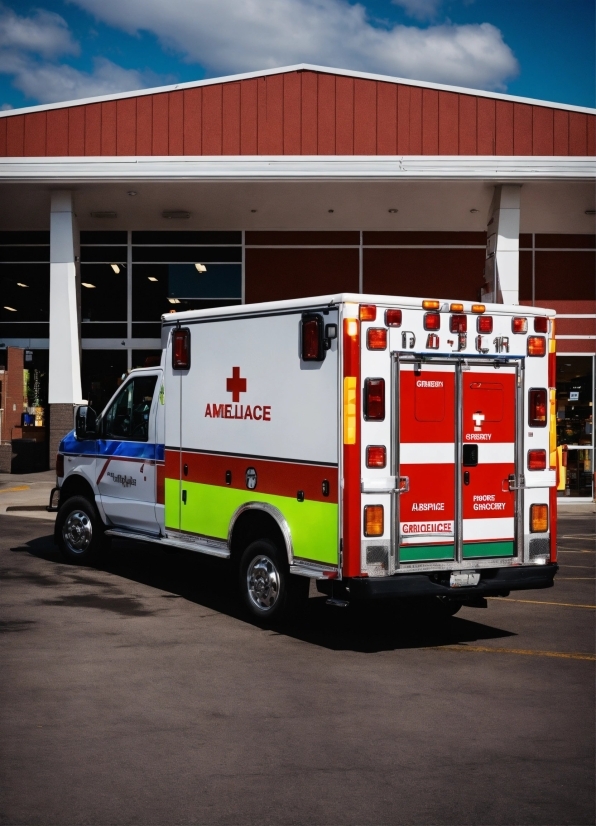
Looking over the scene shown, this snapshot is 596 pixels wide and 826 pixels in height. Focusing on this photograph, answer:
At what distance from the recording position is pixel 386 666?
7.56 meters

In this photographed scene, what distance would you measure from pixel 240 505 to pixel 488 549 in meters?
2.15

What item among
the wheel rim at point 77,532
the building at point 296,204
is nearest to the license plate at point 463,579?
the wheel rim at point 77,532

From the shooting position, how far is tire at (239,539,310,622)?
855 cm

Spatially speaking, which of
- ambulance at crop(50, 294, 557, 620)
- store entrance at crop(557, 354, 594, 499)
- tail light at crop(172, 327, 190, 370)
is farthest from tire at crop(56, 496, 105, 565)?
store entrance at crop(557, 354, 594, 499)

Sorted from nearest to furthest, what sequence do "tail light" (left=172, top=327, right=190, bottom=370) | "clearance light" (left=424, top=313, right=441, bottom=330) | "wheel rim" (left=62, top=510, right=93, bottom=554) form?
1. "clearance light" (left=424, top=313, right=441, bottom=330)
2. "tail light" (left=172, top=327, right=190, bottom=370)
3. "wheel rim" (left=62, top=510, right=93, bottom=554)

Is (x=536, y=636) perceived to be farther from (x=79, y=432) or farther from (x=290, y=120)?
(x=290, y=120)

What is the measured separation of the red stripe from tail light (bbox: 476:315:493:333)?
1.20m

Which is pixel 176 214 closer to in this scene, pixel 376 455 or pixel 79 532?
pixel 79 532

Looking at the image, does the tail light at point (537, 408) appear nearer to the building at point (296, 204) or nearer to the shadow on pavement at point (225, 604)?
the shadow on pavement at point (225, 604)

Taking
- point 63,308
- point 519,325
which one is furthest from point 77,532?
point 63,308

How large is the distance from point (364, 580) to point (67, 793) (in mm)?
3334

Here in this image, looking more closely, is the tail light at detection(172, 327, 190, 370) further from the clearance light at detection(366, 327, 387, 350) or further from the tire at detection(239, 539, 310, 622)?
the clearance light at detection(366, 327, 387, 350)

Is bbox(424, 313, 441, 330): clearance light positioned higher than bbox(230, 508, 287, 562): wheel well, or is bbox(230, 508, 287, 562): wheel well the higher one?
bbox(424, 313, 441, 330): clearance light

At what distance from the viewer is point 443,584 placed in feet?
26.8
